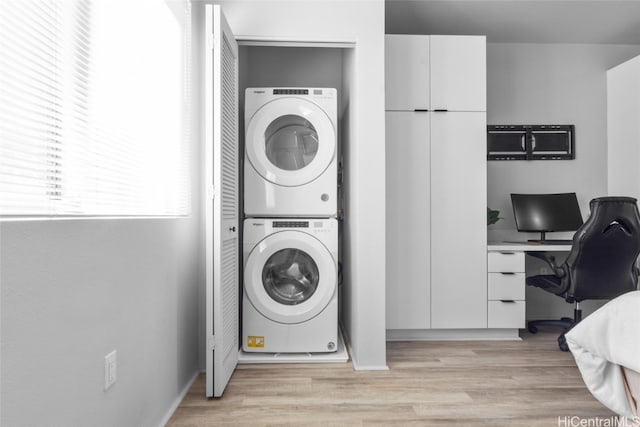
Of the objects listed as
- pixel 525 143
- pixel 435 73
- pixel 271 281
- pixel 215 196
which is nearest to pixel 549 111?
pixel 525 143

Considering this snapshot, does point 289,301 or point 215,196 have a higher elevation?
point 215,196

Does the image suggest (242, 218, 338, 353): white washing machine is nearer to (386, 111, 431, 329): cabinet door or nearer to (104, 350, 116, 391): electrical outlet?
(386, 111, 431, 329): cabinet door

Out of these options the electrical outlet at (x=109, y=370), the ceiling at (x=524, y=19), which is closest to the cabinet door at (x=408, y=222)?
the ceiling at (x=524, y=19)

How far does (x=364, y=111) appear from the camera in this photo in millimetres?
2398

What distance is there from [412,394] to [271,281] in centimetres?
108

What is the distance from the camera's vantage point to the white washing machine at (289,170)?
2559mm

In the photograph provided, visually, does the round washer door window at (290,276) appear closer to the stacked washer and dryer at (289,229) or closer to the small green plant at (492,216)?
the stacked washer and dryer at (289,229)

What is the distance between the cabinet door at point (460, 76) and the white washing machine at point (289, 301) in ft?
4.12

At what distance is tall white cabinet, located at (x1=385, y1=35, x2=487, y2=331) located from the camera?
9.48 feet

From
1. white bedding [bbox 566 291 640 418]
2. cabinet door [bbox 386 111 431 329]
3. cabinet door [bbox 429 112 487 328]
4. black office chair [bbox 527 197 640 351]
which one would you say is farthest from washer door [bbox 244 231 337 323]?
black office chair [bbox 527 197 640 351]

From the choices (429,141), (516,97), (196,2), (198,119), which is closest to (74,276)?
(198,119)

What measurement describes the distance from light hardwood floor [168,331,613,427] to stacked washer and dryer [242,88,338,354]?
210mm

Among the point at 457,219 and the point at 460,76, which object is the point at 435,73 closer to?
the point at 460,76

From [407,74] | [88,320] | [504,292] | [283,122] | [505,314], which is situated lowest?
[505,314]
